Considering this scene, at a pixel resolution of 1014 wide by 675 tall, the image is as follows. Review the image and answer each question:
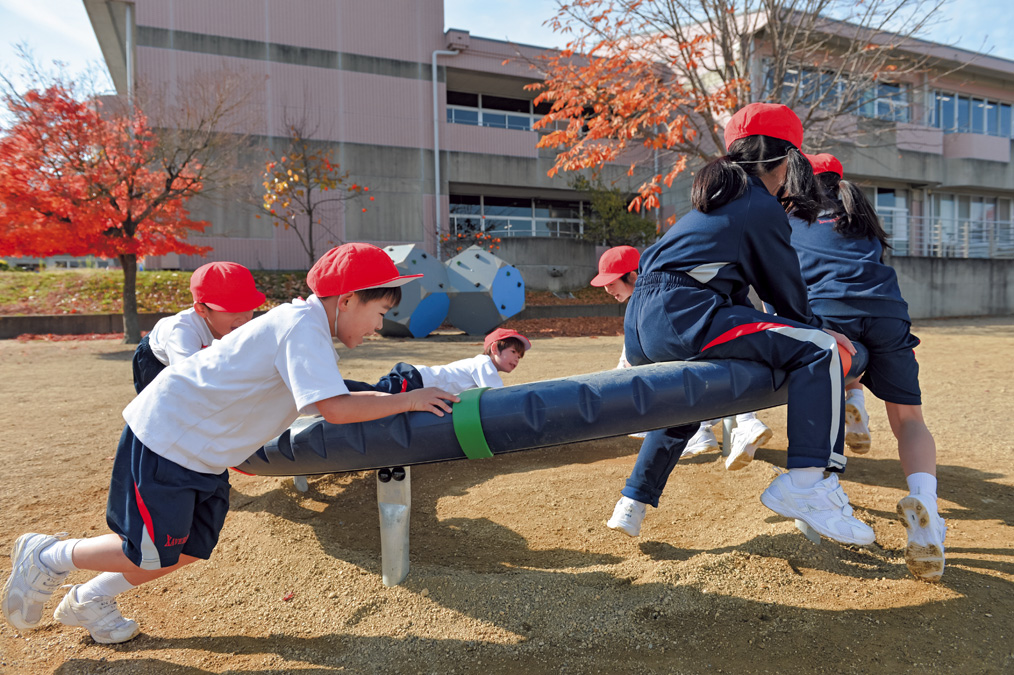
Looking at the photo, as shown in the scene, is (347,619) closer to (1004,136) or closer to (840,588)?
(840,588)

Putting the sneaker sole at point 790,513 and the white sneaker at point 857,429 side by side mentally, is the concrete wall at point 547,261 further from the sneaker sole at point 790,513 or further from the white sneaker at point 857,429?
the sneaker sole at point 790,513

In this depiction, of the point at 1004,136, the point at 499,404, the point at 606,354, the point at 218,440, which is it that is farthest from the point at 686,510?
the point at 1004,136

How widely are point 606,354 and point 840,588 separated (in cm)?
711

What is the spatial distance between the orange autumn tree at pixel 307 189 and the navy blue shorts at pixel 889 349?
48.5ft

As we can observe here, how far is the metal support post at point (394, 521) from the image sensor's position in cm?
233

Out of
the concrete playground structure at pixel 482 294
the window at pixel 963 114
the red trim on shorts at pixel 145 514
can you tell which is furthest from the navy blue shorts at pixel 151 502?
the window at pixel 963 114

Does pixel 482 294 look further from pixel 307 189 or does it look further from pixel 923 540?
pixel 923 540

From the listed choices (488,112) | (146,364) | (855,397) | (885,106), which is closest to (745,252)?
(855,397)

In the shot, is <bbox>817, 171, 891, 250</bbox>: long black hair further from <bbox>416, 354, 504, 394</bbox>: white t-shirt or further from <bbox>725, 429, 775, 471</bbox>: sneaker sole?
<bbox>416, 354, 504, 394</bbox>: white t-shirt

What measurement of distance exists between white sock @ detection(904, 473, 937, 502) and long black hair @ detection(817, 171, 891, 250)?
100cm

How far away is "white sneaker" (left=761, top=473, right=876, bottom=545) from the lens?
1.95m

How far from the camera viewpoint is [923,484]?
8.14ft

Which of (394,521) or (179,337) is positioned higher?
(179,337)

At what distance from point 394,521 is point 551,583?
0.64 meters
